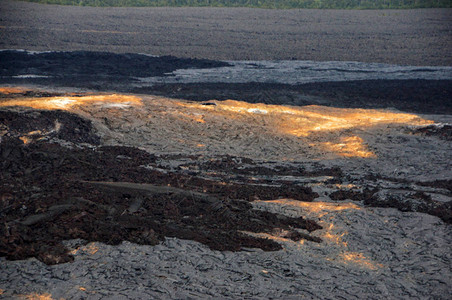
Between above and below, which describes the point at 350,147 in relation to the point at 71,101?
below

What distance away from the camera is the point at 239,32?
125 ft

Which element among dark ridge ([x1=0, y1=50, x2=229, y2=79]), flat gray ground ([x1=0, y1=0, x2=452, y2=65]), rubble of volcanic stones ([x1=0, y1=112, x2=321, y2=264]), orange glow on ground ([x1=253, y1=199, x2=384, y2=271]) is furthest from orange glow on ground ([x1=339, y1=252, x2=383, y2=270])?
flat gray ground ([x1=0, y1=0, x2=452, y2=65])

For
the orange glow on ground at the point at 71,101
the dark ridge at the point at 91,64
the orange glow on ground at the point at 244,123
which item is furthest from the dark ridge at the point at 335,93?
the dark ridge at the point at 91,64

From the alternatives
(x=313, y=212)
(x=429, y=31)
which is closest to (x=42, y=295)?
(x=313, y=212)

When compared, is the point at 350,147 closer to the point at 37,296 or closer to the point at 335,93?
the point at 335,93

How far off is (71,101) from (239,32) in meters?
24.2

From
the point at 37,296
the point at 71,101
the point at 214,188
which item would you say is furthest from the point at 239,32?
the point at 37,296

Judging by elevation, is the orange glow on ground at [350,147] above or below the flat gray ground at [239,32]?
below

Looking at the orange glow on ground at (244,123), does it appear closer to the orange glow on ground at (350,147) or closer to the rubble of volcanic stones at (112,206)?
the orange glow on ground at (350,147)

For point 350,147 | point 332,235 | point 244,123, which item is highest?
point 332,235

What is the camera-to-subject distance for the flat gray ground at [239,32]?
30.8m

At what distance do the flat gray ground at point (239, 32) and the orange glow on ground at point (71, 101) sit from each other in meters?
13.4

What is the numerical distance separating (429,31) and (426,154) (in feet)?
91.9

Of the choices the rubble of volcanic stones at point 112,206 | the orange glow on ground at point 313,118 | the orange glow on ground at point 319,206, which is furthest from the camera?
the orange glow on ground at point 313,118
